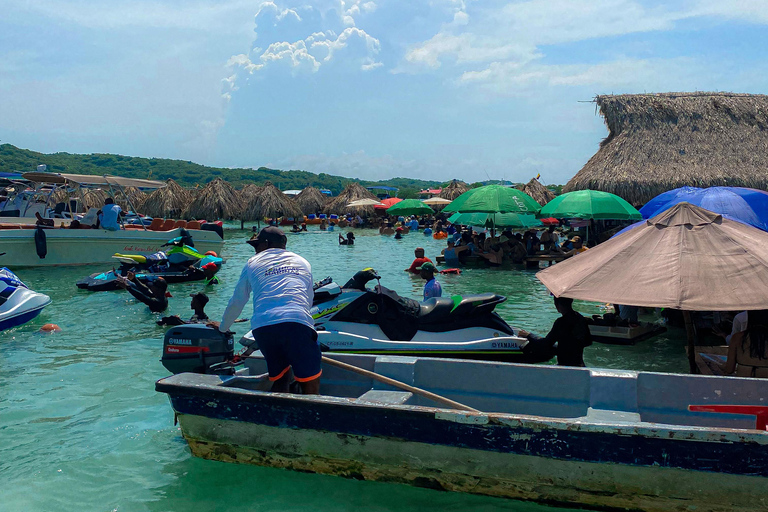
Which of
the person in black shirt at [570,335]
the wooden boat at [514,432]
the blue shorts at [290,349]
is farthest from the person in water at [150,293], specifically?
the person in black shirt at [570,335]

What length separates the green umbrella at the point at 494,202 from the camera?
18016mm

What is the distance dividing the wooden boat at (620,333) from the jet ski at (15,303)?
973 centimetres

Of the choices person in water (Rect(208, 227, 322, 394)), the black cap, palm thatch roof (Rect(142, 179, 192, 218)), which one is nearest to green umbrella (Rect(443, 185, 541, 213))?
the black cap

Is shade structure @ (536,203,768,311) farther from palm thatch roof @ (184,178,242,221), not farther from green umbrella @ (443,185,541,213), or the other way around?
palm thatch roof @ (184,178,242,221)

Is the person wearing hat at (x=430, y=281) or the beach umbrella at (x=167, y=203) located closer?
the person wearing hat at (x=430, y=281)

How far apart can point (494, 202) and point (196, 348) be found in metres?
12.8

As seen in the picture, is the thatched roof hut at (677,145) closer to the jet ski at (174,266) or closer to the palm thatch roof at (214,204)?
the jet ski at (174,266)

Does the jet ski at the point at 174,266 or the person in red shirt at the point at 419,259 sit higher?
the person in red shirt at the point at 419,259

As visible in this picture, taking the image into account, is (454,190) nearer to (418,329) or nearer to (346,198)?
(346,198)

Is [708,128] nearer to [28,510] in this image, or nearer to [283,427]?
[283,427]

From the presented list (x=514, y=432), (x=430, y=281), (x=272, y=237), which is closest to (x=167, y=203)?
(x=430, y=281)

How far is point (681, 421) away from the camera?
5355 millimetres

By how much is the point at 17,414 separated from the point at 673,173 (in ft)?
65.4

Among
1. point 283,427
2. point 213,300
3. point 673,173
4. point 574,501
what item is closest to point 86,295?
point 213,300
